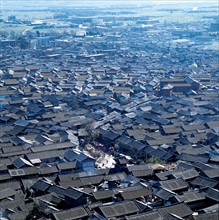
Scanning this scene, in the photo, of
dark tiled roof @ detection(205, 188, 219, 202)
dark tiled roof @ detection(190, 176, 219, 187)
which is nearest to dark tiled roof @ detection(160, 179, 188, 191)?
dark tiled roof @ detection(190, 176, 219, 187)

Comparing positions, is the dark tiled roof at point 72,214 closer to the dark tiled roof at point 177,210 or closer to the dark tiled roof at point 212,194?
the dark tiled roof at point 177,210

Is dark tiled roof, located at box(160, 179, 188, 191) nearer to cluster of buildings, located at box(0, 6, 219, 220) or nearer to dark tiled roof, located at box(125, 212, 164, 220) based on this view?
cluster of buildings, located at box(0, 6, 219, 220)

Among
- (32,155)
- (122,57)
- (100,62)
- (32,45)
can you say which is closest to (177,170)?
(32,155)

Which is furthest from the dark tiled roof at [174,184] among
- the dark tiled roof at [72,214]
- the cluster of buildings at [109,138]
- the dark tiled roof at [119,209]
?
the dark tiled roof at [72,214]

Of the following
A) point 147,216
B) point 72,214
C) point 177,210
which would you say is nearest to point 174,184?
point 177,210

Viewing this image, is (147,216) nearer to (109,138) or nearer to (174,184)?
(174,184)

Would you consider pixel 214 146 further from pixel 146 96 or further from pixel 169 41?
pixel 169 41

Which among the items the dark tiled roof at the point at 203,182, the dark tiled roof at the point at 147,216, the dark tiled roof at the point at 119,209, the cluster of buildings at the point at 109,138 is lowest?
the cluster of buildings at the point at 109,138

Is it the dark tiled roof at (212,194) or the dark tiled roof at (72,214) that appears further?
the dark tiled roof at (212,194)
